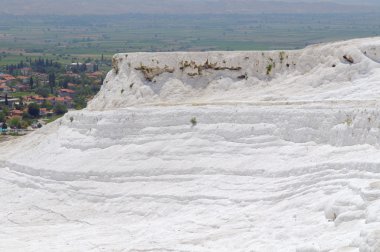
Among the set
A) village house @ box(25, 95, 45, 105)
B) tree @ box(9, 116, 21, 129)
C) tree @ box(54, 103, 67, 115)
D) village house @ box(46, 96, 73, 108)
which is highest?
tree @ box(9, 116, 21, 129)

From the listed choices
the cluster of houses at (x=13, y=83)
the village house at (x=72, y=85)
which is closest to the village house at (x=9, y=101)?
the cluster of houses at (x=13, y=83)

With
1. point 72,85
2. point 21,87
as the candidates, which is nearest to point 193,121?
point 72,85

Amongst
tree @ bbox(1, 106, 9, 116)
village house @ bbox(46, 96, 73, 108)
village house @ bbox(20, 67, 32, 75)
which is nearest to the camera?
tree @ bbox(1, 106, 9, 116)

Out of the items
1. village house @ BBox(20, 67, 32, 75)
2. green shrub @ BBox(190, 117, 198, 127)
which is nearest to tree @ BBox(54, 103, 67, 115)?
village house @ BBox(20, 67, 32, 75)

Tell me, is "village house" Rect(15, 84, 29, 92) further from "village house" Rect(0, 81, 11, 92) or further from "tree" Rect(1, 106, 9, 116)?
"tree" Rect(1, 106, 9, 116)

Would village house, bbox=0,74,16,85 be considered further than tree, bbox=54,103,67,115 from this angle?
Yes

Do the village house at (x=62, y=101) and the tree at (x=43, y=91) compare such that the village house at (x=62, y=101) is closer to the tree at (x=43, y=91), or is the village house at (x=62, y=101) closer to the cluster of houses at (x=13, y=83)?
the tree at (x=43, y=91)

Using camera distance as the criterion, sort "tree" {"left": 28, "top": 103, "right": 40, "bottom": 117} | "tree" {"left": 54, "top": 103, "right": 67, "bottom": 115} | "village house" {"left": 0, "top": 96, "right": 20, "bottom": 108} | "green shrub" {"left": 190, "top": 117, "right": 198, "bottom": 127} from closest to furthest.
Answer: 1. "green shrub" {"left": 190, "top": 117, "right": 198, "bottom": 127}
2. "tree" {"left": 28, "top": 103, "right": 40, "bottom": 117}
3. "tree" {"left": 54, "top": 103, "right": 67, "bottom": 115}
4. "village house" {"left": 0, "top": 96, "right": 20, "bottom": 108}

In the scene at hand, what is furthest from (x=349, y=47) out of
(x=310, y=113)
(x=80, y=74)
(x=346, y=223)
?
(x=80, y=74)

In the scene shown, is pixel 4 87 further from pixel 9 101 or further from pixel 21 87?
pixel 9 101
